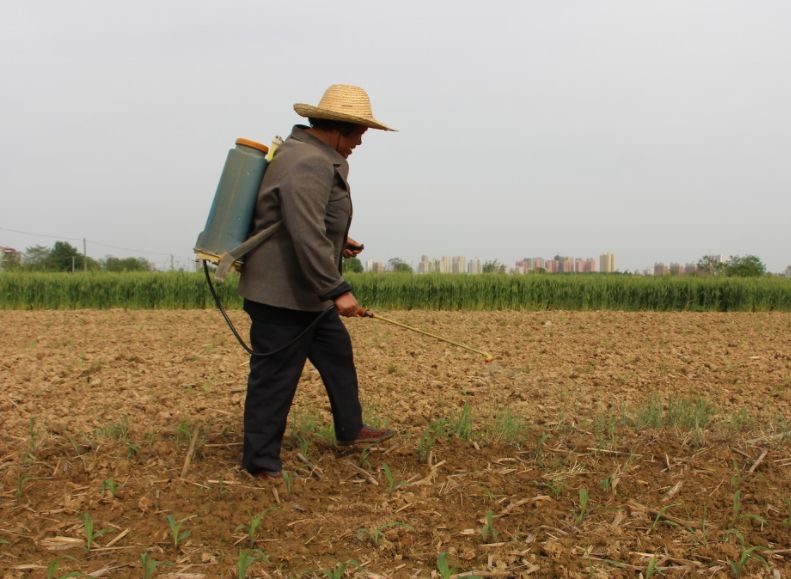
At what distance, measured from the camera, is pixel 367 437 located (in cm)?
347

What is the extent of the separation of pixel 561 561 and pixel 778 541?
82 cm

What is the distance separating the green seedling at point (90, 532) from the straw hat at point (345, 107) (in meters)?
1.81

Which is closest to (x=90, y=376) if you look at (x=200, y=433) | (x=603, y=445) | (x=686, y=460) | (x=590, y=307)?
(x=200, y=433)

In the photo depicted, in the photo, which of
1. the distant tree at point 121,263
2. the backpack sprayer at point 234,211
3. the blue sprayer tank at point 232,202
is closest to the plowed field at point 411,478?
the backpack sprayer at point 234,211

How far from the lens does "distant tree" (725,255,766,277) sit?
71.2 ft

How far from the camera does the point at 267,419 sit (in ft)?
10.2

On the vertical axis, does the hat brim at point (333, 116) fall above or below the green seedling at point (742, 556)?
above

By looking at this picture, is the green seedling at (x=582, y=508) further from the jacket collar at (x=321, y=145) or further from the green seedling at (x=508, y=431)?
the jacket collar at (x=321, y=145)

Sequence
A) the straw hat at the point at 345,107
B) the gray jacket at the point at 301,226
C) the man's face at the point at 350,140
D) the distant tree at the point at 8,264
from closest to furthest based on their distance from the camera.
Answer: the gray jacket at the point at 301,226 < the straw hat at the point at 345,107 < the man's face at the point at 350,140 < the distant tree at the point at 8,264

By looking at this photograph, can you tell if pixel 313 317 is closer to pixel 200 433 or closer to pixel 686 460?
pixel 200 433

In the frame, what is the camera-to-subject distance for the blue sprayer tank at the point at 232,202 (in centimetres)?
303

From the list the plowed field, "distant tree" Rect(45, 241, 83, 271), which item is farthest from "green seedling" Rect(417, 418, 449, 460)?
"distant tree" Rect(45, 241, 83, 271)

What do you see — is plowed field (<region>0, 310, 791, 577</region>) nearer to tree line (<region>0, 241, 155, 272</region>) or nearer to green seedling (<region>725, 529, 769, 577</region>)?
green seedling (<region>725, 529, 769, 577</region>)

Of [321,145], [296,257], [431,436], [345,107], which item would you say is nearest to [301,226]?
[296,257]
